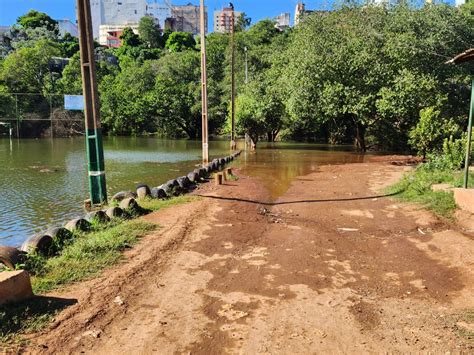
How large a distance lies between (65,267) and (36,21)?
4535 inches

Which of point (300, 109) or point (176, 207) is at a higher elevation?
point (300, 109)

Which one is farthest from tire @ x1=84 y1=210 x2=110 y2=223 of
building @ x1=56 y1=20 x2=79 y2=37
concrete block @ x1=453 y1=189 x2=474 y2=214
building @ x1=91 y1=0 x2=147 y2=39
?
building @ x1=91 y1=0 x2=147 y2=39

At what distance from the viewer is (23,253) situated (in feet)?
19.3

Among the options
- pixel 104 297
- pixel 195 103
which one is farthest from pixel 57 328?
pixel 195 103

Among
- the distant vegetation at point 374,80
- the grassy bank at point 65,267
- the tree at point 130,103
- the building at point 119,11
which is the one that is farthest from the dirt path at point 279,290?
the building at point 119,11

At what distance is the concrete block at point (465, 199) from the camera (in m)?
8.50

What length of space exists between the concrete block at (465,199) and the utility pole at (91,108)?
8197mm

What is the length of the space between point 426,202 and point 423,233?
2313 mm

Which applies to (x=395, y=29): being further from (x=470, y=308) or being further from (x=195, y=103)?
(x=195, y=103)

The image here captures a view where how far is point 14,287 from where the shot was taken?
14.9 feet

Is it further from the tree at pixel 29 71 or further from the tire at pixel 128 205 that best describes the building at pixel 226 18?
the tree at pixel 29 71

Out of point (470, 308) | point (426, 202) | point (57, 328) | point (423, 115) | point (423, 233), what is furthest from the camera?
point (423, 115)

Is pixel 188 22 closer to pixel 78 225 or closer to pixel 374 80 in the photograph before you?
pixel 374 80

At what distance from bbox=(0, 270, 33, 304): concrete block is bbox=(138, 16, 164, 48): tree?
110921 millimetres
